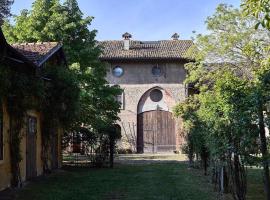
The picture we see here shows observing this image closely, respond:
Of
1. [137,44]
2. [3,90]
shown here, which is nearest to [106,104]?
[3,90]

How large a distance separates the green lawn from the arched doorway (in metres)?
21.0

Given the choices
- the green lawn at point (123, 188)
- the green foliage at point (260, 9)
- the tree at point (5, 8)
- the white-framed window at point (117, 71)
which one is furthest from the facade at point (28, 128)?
the tree at point (5, 8)

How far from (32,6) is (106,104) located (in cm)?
686

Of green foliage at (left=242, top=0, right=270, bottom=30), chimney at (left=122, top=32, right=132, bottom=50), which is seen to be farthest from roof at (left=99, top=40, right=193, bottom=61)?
green foliage at (left=242, top=0, right=270, bottom=30)

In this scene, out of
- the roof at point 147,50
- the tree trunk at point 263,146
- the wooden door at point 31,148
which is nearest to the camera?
the tree trunk at point 263,146

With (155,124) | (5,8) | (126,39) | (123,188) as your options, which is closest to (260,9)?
(123,188)

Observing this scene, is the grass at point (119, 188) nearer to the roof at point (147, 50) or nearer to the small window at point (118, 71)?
the roof at point (147, 50)

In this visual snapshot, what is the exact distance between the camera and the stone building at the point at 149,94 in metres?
38.4

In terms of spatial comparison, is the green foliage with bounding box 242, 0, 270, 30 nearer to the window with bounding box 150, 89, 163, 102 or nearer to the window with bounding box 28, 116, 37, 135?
the window with bounding box 28, 116, 37, 135

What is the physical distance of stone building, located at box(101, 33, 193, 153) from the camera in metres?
38.4

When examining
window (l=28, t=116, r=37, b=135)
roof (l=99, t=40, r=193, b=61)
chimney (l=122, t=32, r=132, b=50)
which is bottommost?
window (l=28, t=116, r=37, b=135)

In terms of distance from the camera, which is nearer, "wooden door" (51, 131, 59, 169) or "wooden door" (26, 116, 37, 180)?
"wooden door" (26, 116, 37, 180)

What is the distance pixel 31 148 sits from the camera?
16359 mm

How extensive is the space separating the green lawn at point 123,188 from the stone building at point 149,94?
21095 millimetres
